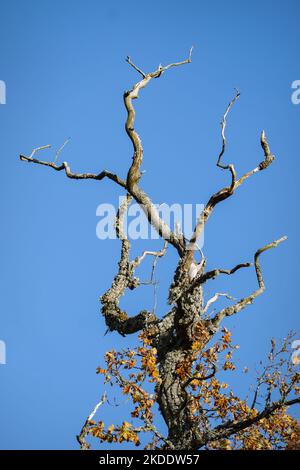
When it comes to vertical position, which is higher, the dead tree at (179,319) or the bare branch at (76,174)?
the bare branch at (76,174)

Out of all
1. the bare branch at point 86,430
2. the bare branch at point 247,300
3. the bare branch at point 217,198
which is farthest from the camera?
the bare branch at point 217,198

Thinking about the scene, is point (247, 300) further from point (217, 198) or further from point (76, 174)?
point (76, 174)

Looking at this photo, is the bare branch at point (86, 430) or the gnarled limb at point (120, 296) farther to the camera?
the gnarled limb at point (120, 296)

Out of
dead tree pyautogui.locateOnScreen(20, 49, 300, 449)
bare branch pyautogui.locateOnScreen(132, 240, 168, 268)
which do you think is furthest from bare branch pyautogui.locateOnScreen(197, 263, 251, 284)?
bare branch pyautogui.locateOnScreen(132, 240, 168, 268)

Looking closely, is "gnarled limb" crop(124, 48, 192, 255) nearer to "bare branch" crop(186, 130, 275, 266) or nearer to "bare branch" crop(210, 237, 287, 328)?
"bare branch" crop(186, 130, 275, 266)

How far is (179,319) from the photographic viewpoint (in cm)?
1602

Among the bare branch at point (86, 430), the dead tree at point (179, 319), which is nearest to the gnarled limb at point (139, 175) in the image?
the dead tree at point (179, 319)

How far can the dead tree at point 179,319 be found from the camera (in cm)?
1429

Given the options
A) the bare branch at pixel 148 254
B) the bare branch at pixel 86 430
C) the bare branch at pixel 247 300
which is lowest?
the bare branch at pixel 86 430

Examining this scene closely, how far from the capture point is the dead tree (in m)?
14.3

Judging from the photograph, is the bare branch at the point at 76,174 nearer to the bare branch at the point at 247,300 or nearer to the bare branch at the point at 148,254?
the bare branch at the point at 148,254
